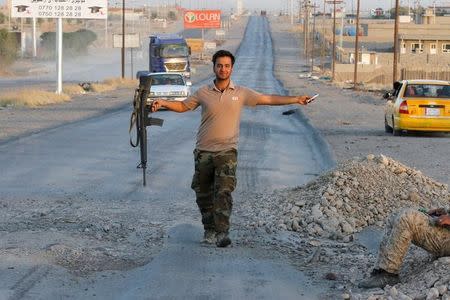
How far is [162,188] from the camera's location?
45.8ft

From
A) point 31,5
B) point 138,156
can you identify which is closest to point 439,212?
point 138,156

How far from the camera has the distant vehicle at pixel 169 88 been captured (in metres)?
36.4

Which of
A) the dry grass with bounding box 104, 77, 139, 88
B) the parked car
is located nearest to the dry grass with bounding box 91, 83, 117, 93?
the dry grass with bounding box 104, 77, 139, 88

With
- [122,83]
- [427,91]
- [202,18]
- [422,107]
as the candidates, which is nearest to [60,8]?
[122,83]

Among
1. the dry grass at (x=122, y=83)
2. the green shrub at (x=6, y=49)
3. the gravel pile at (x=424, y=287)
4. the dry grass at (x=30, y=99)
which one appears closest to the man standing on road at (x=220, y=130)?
the gravel pile at (x=424, y=287)

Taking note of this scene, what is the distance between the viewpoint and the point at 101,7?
54.0 meters

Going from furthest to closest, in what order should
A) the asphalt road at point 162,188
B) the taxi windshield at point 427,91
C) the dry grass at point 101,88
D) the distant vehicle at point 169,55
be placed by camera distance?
1. the distant vehicle at point 169,55
2. the dry grass at point 101,88
3. the taxi windshield at point 427,91
4. the asphalt road at point 162,188

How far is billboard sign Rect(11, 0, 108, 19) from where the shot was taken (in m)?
52.5

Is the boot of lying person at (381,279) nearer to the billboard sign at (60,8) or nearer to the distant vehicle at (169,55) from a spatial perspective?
the billboard sign at (60,8)

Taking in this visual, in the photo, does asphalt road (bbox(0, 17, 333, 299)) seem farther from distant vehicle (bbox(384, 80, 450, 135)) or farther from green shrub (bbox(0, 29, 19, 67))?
green shrub (bbox(0, 29, 19, 67))

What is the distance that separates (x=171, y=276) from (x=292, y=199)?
4.00 metres

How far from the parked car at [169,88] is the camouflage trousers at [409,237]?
28.6 meters

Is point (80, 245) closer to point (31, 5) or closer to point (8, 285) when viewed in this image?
point (8, 285)

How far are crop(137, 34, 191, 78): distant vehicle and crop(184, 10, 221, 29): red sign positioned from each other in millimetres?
71176
